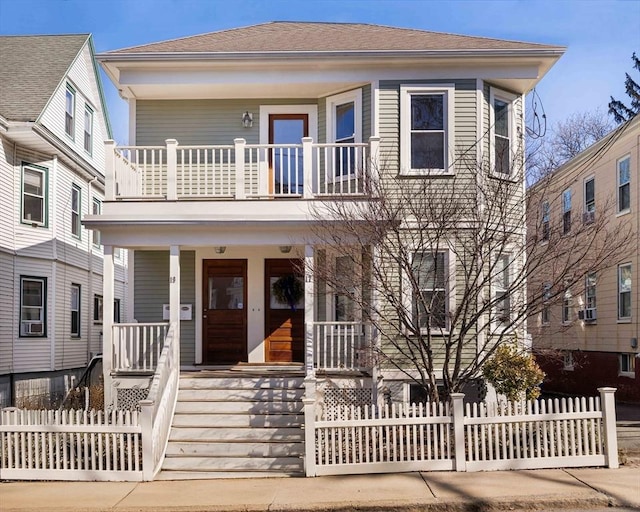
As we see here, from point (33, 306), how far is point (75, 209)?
3719 mm

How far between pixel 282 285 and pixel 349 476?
18.4 feet

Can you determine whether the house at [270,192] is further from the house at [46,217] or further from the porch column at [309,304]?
the house at [46,217]

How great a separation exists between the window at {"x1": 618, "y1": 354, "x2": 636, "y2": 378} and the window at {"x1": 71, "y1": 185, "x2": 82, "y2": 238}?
→ 15.2 metres

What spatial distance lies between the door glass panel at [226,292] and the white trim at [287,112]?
290 cm

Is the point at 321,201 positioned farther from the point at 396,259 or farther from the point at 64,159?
the point at 64,159

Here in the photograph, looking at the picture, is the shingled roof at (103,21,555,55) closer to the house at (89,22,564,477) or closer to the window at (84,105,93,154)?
the house at (89,22,564,477)

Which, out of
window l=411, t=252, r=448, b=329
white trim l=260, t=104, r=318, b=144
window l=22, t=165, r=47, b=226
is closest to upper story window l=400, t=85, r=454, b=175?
window l=411, t=252, r=448, b=329

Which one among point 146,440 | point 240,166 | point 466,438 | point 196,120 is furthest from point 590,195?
point 146,440

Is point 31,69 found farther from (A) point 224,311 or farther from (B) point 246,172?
(A) point 224,311

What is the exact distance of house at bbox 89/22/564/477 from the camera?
11680 mm

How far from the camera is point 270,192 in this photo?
547 inches

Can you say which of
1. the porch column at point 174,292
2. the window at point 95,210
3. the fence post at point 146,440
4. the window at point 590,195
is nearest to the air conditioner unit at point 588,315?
the window at point 590,195

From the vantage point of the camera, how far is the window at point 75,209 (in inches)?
814

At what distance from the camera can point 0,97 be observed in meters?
18.2
